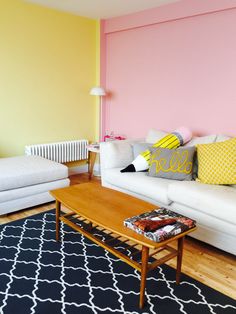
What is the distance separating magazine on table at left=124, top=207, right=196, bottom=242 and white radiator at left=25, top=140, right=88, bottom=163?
93.5 inches

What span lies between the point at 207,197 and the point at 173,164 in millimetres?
637

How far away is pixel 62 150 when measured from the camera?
4.21 m

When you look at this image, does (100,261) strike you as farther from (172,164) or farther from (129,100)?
(129,100)

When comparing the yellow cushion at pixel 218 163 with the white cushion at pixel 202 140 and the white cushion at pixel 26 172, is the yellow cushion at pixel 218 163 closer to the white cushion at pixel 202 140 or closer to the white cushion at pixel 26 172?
the white cushion at pixel 202 140

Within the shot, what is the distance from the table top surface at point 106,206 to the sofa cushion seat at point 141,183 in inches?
16.2

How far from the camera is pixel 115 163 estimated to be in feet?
11.0

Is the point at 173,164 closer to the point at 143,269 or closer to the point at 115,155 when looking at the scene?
the point at 115,155

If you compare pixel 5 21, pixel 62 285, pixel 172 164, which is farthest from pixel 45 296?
pixel 5 21

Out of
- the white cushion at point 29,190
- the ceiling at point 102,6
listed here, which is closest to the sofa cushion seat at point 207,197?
the white cushion at point 29,190

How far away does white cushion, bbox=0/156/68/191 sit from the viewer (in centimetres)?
288

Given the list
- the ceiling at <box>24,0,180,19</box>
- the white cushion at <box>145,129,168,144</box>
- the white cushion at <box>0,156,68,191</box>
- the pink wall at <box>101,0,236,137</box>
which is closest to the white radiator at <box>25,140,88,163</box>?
the white cushion at <box>0,156,68,191</box>

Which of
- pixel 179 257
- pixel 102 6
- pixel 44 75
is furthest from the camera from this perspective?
pixel 44 75

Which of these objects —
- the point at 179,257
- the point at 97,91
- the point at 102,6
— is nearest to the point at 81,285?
the point at 179,257

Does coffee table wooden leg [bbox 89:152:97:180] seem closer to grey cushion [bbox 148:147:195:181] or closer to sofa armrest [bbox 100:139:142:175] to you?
sofa armrest [bbox 100:139:142:175]
